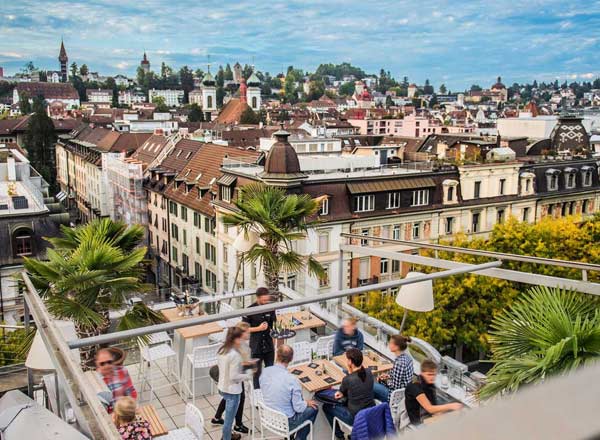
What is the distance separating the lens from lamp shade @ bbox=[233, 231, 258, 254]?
14155 mm

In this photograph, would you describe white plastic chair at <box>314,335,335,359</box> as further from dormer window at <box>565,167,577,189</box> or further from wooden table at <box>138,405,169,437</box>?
dormer window at <box>565,167,577,189</box>

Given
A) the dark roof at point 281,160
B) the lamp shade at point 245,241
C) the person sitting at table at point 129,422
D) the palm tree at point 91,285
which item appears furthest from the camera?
the dark roof at point 281,160

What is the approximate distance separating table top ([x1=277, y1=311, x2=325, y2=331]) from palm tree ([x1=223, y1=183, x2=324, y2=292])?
5.45 feet

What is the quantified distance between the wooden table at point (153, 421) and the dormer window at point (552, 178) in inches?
1792

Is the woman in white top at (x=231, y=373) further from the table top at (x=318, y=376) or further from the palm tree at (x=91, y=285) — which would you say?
the palm tree at (x=91, y=285)

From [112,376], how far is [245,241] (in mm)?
7802

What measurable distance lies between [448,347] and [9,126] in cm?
9785

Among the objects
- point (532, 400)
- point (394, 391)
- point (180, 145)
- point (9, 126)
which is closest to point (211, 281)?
point (180, 145)

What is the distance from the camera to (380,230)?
39344mm

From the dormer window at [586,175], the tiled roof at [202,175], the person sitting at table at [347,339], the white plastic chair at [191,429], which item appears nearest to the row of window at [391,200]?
the tiled roof at [202,175]

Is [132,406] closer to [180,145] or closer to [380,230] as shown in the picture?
[380,230]

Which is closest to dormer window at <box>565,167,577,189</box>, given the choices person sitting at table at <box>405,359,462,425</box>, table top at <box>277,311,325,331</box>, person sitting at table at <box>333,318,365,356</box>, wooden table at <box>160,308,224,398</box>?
table top at <box>277,311,325,331</box>

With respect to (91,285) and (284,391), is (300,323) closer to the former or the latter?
(91,285)

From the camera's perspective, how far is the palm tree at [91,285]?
999cm
